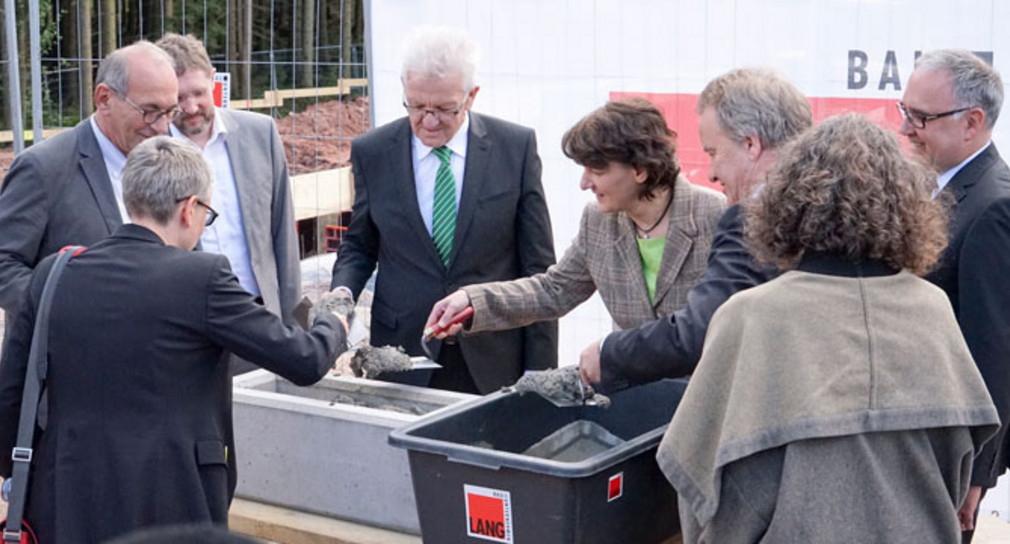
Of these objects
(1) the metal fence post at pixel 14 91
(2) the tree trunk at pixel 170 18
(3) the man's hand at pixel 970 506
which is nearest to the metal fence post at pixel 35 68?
(1) the metal fence post at pixel 14 91

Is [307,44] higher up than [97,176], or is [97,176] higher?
[307,44]

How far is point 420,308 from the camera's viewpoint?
311cm

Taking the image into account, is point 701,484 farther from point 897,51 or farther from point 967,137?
point 897,51

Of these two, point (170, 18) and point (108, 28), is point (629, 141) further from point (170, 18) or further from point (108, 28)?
point (170, 18)

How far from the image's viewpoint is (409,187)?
309cm

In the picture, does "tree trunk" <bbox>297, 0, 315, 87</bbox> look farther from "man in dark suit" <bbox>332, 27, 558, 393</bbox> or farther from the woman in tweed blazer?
the woman in tweed blazer

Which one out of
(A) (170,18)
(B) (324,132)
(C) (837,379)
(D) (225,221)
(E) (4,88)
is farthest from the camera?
(A) (170,18)

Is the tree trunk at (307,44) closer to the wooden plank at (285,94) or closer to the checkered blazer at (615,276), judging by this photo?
the wooden plank at (285,94)

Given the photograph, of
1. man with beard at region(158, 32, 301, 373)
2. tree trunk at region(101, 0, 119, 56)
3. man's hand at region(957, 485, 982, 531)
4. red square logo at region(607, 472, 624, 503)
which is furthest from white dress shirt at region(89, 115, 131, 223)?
tree trunk at region(101, 0, 119, 56)

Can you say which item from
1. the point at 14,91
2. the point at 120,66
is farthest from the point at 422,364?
the point at 14,91

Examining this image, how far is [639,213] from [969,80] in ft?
2.32

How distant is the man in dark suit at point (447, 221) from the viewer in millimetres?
3074

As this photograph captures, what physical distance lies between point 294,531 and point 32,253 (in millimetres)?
914

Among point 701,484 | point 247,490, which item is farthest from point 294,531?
point 701,484
